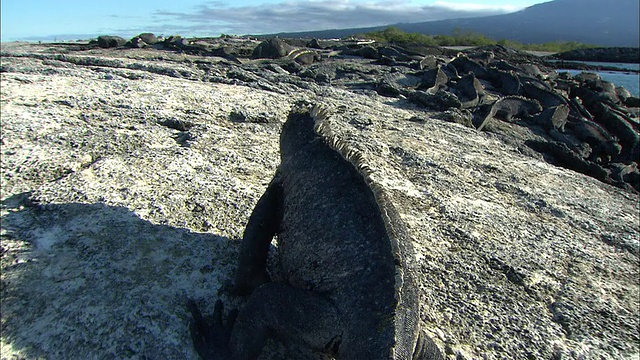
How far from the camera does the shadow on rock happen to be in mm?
1938

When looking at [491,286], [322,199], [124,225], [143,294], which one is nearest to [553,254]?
[491,286]

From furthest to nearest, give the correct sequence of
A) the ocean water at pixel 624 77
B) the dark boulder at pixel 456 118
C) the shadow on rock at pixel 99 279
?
the ocean water at pixel 624 77, the dark boulder at pixel 456 118, the shadow on rock at pixel 99 279

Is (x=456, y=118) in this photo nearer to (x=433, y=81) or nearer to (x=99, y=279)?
(x=433, y=81)

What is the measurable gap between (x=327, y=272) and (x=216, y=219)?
1.37m

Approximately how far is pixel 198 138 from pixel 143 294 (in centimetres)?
232

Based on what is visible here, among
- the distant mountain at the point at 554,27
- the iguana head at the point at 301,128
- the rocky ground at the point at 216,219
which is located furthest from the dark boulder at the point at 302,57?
the distant mountain at the point at 554,27

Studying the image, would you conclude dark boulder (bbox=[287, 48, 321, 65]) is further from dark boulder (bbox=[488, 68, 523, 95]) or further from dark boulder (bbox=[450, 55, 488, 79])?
dark boulder (bbox=[488, 68, 523, 95])

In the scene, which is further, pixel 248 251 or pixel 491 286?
pixel 491 286

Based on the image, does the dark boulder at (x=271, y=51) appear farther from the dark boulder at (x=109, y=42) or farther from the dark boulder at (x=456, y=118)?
the dark boulder at (x=456, y=118)

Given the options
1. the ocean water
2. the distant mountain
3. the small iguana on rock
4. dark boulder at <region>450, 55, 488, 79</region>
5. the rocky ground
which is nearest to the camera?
the small iguana on rock

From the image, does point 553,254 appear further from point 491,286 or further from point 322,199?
point 322,199

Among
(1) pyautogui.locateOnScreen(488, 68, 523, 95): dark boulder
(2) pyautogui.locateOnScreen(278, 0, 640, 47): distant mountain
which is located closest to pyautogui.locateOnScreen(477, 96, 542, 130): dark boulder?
(1) pyautogui.locateOnScreen(488, 68, 523, 95): dark boulder

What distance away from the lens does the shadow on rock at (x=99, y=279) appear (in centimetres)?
194

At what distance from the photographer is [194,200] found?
10.3 feet
